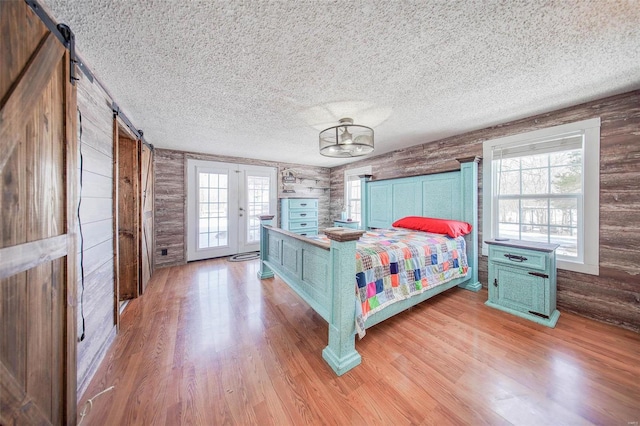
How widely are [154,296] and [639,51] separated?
16.1ft

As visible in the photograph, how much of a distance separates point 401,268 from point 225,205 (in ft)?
12.7

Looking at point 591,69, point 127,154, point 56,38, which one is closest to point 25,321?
point 56,38

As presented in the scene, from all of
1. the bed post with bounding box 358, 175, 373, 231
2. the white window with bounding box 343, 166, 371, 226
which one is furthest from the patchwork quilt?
the white window with bounding box 343, 166, 371, 226

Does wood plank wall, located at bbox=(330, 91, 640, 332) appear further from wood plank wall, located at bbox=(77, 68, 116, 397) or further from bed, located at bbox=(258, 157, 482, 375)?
wood plank wall, located at bbox=(77, 68, 116, 397)

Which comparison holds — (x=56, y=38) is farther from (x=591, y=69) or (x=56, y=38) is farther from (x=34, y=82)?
(x=591, y=69)

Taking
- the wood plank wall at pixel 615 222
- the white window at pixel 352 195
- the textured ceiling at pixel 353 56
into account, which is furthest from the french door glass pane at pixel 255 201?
the wood plank wall at pixel 615 222

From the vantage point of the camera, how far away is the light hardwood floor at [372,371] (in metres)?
1.26

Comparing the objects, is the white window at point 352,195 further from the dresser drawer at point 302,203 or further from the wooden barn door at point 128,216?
the wooden barn door at point 128,216

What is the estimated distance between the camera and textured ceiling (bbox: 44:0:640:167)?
119 cm

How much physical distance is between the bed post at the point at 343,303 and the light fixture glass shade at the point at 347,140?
1.02 metres

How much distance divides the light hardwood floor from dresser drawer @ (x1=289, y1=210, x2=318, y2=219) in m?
2.65

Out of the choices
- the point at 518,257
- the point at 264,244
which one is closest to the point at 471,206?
the point at 518,257

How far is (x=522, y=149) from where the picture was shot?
2.72 metres

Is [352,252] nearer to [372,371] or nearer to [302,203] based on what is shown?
[372,371]
